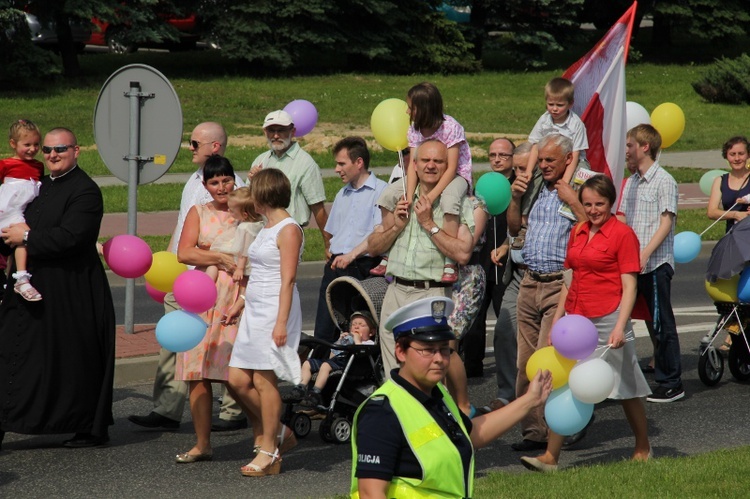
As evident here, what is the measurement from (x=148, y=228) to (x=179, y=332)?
9966mm

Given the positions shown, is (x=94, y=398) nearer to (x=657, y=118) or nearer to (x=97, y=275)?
(x=97, y=275)

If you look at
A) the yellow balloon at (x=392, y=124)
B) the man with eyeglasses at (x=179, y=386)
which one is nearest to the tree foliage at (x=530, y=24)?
the man with eyeglasses at (x=179, y=386)

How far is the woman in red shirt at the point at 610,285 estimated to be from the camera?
7.14 meters

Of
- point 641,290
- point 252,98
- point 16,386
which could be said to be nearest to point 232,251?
point 16,386

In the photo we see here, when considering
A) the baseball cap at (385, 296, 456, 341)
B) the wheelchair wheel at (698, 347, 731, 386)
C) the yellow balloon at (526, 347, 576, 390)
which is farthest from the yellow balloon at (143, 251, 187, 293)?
the wheelchair wheel at (698, 347, 731, 386)

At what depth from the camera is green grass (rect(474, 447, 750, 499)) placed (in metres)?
6.37

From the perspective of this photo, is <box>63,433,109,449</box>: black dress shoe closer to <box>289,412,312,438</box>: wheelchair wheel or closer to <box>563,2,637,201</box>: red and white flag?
<box>289,412,312,438</box>: wheelchair wheel

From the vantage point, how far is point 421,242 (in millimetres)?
7258

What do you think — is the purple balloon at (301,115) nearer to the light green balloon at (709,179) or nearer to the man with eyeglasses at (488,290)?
the man with eyeglasses at (488,290)

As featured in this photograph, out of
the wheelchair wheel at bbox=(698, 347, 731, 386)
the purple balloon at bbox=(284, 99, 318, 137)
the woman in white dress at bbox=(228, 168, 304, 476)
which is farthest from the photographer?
the purple balloon at bbox=(284, 99, 318, 137)

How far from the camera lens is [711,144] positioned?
27.3 metres

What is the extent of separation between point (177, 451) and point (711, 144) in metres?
21.7

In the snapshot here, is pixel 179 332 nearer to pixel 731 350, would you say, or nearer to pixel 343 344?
pixel 343 344

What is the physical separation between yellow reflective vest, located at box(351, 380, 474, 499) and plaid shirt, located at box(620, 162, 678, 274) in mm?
4960
